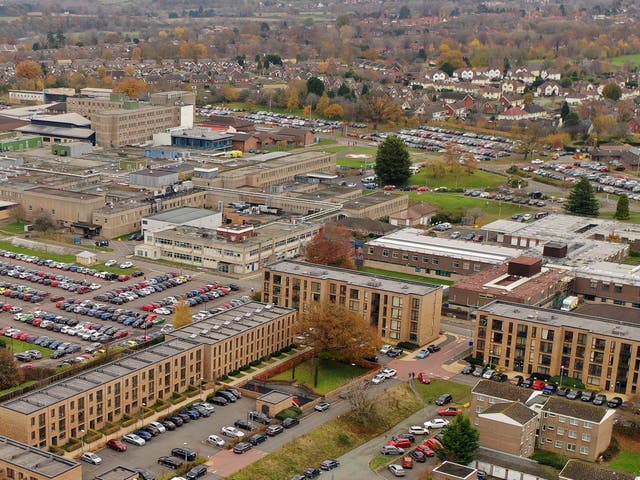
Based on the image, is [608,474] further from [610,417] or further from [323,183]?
[323,183]

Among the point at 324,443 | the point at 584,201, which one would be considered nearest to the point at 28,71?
the point at 584,201

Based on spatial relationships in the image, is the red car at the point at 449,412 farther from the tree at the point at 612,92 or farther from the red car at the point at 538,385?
the tree at the point at 612,92

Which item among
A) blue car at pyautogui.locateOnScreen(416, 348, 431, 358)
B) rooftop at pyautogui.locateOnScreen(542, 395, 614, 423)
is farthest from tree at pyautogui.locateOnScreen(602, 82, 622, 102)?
rooftop at pyautogui.locateOnScreen(542, 395, 614, 423)

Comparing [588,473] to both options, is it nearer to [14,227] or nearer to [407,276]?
[407,276]

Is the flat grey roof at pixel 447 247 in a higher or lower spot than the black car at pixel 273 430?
higher

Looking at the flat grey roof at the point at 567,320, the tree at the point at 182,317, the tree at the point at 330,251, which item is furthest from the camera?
the tree at the point at 330,251

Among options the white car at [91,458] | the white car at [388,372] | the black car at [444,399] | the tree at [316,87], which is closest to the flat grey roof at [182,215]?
the white car at [388,372]

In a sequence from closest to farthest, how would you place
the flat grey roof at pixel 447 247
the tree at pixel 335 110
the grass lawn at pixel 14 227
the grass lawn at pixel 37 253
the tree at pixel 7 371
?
1. the tree at pixel 7 371
2. the flat grey roof at pixel 447 247
3. the grass lawn at pixel 37 253
4. the grass lawn at pixel 14 227
5. the tree at pixel 335 110
